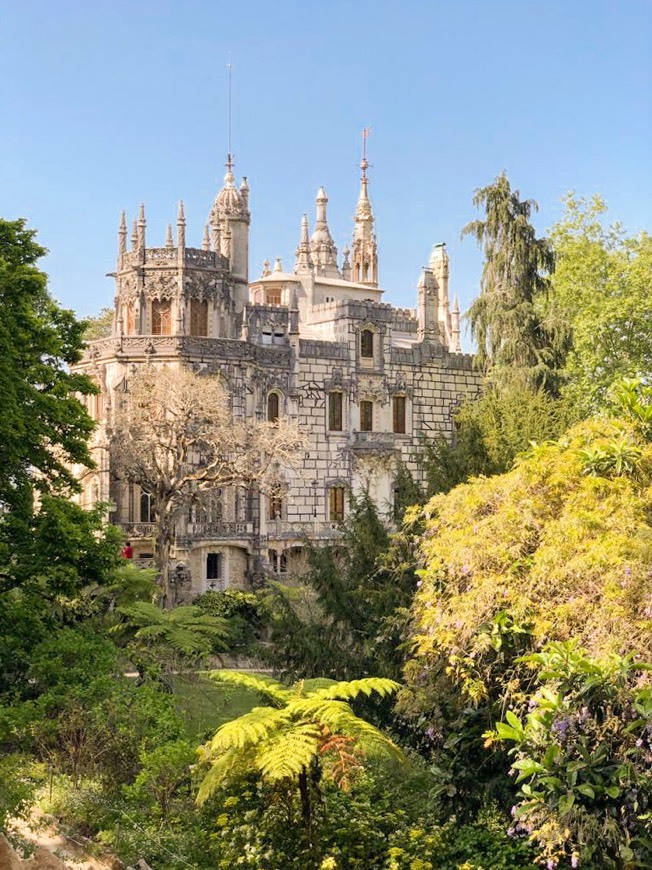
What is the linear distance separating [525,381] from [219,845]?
25911mm

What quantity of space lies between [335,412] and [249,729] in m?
34.3

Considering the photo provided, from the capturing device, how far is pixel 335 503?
4944cm

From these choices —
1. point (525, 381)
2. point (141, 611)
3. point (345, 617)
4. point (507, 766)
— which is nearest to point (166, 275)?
point (525, 381)

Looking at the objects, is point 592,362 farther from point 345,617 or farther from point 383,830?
point 383,830

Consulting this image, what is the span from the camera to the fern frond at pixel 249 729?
15.8 metres

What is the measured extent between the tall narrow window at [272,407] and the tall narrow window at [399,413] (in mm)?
5615

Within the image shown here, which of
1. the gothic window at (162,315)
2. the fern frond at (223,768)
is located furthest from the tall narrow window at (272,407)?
the fern frond at (223,768)

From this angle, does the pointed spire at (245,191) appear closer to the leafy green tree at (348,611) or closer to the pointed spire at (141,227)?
the pointed spire at (141,227)

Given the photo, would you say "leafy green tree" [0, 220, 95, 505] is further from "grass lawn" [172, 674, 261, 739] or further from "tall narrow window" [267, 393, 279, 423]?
"tall narrow window" [267, 393, 279, 423]

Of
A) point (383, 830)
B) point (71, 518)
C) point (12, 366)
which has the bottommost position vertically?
point (383, 830)

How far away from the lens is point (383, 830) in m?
17.4

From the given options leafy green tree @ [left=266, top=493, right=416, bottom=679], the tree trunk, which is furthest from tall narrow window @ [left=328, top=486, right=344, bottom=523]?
leafy green tree @ [left=266, top=493, right=416, bottom=679]

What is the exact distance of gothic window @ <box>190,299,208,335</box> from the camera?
4619cm

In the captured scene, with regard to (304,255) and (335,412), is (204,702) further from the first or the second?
(304,255)
